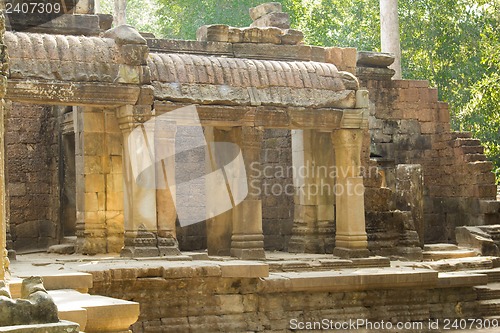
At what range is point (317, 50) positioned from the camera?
1688 centimetres

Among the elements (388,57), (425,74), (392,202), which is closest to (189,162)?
(392,202)

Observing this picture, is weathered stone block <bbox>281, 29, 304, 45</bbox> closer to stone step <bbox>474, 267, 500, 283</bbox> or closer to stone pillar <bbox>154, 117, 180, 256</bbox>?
stone pillar <bbox>154, 117, 180, 256</bbox>

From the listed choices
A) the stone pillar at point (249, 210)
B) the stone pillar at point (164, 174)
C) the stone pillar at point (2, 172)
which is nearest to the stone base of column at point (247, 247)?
the stone pillar at point (249, 210)

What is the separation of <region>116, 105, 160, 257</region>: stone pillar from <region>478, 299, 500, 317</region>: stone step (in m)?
4.78

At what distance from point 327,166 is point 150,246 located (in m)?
4.03

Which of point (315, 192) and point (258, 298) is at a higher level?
point (315, 192)

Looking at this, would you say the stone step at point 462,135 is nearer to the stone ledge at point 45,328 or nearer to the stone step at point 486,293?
the stone step at point 486,293

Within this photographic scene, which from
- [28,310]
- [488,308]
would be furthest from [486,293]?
[28,310]

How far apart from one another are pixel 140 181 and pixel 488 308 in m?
5.37

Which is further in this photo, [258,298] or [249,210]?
[249,210]

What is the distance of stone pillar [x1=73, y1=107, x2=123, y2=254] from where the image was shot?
1445cm

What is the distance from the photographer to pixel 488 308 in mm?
13742

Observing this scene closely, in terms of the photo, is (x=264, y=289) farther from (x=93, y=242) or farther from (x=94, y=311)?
(x=94, y=311)

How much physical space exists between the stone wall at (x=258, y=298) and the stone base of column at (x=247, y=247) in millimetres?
1561
